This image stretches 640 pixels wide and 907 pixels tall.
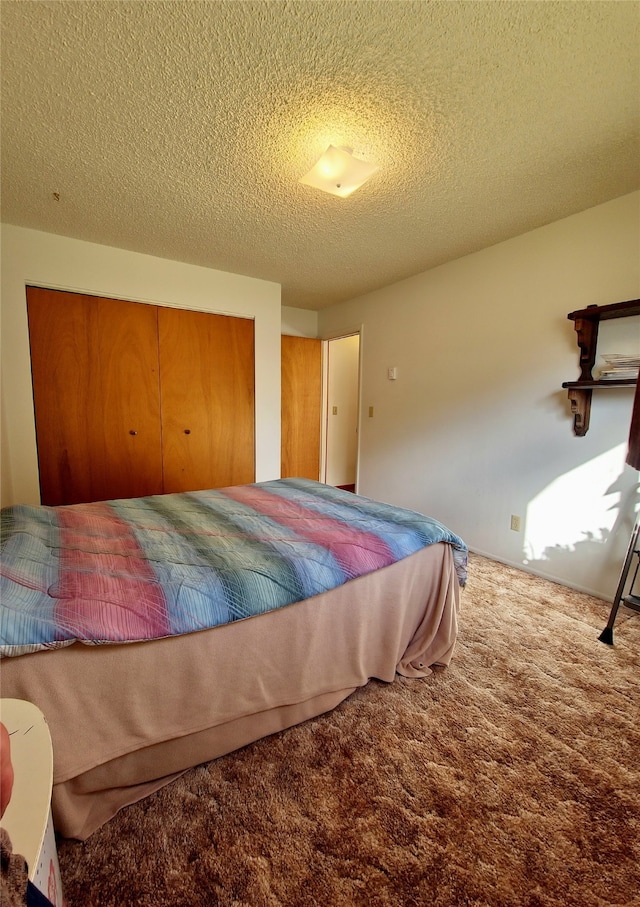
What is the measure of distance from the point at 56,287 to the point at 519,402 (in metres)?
3.48

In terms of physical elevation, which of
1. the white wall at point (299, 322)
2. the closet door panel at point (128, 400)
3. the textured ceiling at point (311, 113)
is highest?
the textured ceiling at point (311, 113)

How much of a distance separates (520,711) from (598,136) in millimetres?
2498

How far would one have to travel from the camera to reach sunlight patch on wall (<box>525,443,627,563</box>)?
2.24 metres

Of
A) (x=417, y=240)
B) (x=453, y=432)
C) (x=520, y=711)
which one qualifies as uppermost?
(x=417, y=240)

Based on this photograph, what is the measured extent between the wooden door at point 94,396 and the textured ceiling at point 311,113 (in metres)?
0.62

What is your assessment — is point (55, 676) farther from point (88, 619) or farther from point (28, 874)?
point (28, 874)

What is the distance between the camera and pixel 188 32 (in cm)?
122

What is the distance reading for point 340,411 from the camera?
5008 millimetres

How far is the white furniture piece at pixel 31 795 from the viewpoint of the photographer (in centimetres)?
53

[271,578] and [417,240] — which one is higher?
[417,240]

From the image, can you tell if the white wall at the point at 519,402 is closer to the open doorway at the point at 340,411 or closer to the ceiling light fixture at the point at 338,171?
the open doorway at the point at 340,411

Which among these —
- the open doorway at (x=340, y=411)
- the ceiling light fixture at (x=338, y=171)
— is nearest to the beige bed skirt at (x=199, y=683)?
the ceiling light fixture at (x=338, y=171)

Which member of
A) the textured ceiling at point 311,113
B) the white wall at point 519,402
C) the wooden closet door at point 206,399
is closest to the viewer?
the textured ceiling at point 311,113

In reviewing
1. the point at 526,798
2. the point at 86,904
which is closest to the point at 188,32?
the point at 86,904
